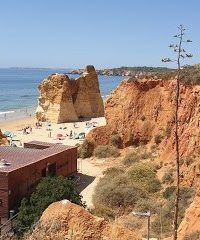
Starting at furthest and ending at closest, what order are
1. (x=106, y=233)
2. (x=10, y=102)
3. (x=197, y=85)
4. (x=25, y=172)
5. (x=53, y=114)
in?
A: (x=10, y=102), (x=53, y=114), (x=197, y=85), (x=25, y=172), (x=106, y=233)

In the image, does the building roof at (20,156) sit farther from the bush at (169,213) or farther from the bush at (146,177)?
the bush at (169,213)

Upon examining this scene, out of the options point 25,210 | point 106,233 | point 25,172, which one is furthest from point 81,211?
point 25,172

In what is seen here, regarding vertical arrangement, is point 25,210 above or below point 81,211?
below

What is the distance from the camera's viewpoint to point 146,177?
27.7 m

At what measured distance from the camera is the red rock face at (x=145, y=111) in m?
32.6

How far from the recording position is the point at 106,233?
41.3 feet

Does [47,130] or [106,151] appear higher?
[106,151]

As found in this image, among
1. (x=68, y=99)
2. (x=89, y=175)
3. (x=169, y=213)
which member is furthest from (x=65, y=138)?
(x=169, y=213)

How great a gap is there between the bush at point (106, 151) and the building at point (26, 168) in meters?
4.20

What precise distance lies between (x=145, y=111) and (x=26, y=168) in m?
15.9

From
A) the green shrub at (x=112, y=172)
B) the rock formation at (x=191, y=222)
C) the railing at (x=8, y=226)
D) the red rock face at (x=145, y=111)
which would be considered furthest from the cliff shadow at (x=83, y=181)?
the rock formation at (x=191, y=222)

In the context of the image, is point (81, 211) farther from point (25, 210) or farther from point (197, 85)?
point (197, 85)

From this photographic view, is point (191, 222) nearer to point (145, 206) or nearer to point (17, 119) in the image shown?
point (145, 206)

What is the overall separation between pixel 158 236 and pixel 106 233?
562 cm
